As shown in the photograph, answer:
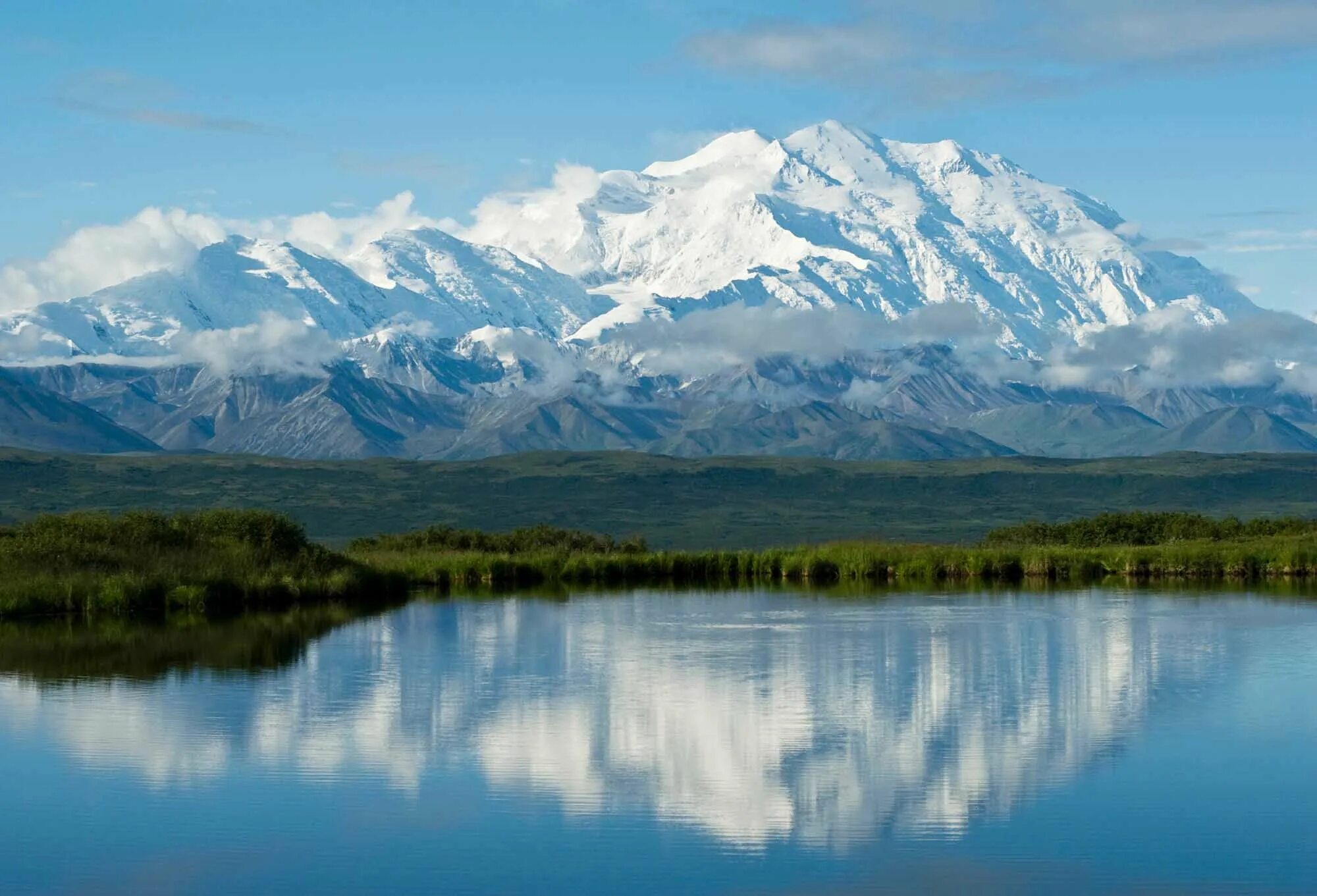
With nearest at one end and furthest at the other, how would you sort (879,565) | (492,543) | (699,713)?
(699,713) < (879,565) < (492,543)

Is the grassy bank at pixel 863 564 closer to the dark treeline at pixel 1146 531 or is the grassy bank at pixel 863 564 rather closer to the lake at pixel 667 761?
the dark treeline at pixel 1146 531

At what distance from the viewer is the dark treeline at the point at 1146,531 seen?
71688 millimetres

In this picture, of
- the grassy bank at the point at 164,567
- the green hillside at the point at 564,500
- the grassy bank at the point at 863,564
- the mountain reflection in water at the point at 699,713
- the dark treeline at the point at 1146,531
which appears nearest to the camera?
the mountain reflection in water at the point at 699,713

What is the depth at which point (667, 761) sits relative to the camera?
1064 inches

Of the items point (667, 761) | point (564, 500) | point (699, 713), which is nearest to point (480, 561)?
point (699, 713)

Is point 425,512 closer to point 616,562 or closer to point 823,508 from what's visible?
point 823,508

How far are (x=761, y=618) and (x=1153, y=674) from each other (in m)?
14.4

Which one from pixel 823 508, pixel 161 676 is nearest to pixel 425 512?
pixel 823 508

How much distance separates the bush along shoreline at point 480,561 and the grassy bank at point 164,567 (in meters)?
0.04

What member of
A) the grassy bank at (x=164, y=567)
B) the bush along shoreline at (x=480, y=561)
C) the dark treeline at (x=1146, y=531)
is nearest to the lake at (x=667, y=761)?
the grassy bank at (x=164, y=567)

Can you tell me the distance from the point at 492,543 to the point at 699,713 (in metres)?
39.9

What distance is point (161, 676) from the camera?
3644cm

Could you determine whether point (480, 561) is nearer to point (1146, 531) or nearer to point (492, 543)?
point (492, 543)

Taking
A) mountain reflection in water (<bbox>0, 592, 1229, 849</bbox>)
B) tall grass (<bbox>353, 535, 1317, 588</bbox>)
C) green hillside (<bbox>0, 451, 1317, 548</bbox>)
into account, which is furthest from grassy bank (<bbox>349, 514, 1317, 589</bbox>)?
green hillside (<bbox>0, 451, 1317, 548</bbox>)
